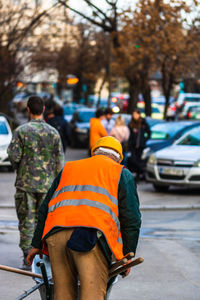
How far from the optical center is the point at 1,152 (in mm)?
19938

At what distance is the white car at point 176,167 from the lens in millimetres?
15070

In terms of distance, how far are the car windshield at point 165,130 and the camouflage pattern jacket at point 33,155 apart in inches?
494

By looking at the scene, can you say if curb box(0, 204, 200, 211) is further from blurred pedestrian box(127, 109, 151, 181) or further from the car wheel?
blurred pedestrian box(127, 109, 151, 181)

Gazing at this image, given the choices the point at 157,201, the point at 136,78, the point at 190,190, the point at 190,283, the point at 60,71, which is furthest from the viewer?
the point at 60,71

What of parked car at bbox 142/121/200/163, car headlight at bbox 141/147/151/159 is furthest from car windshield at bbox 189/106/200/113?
car headlight at bbox 141/147/151/159

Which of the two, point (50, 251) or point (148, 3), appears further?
point (148, 3)

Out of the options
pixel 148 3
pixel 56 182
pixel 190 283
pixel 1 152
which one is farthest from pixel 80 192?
pixel 148 3

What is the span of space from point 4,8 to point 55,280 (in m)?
29.9

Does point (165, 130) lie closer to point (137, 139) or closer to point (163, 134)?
point (163, 134)

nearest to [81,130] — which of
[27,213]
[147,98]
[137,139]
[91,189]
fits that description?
[147,98]

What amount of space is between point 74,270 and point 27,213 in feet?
11.1

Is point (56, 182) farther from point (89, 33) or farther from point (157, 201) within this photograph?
point (89, 33)

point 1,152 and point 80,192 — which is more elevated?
point 80,192

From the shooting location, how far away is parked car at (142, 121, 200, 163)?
61.8 feet
